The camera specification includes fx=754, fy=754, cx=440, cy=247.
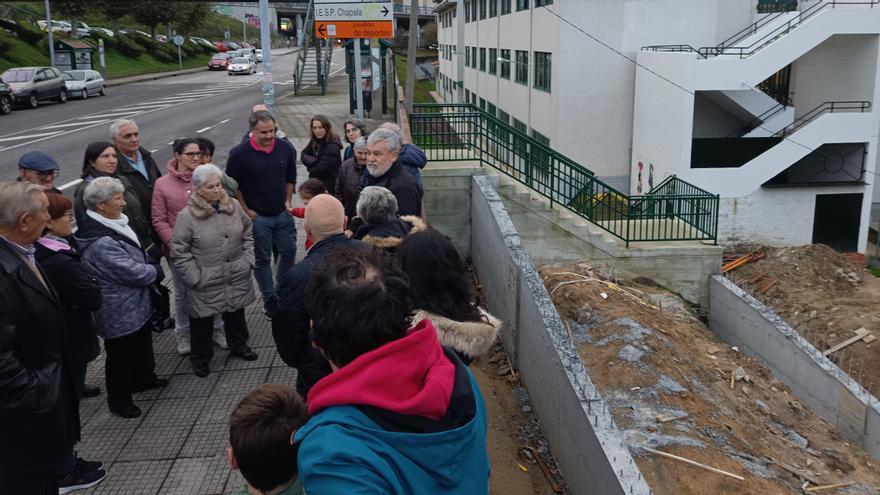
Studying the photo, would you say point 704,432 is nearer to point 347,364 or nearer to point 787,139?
point 347,364

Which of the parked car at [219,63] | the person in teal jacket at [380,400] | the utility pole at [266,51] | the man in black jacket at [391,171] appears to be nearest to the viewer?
the person in teal jacket at [380,400]

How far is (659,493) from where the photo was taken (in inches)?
242

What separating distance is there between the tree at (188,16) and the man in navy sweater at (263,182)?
59.5 m

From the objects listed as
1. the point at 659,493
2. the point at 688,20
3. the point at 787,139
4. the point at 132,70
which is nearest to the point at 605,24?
the point at 688,20

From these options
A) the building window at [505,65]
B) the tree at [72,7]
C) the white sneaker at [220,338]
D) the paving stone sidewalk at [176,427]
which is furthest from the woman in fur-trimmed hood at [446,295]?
the tree at [72,7]

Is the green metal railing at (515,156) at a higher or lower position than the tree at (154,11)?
lower

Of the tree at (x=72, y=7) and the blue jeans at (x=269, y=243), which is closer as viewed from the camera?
the blue jeans at (x=269, y=243)

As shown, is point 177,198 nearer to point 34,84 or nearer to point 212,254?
point 212,254

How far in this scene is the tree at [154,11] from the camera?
188 ft

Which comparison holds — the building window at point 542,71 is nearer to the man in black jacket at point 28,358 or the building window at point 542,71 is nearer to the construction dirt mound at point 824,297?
the construction dirt mound at point 824,297

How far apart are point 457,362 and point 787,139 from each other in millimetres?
22079

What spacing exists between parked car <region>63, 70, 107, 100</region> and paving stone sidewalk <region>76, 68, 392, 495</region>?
104ft

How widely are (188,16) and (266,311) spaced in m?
64.7

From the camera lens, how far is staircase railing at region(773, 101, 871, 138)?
22453 mm
